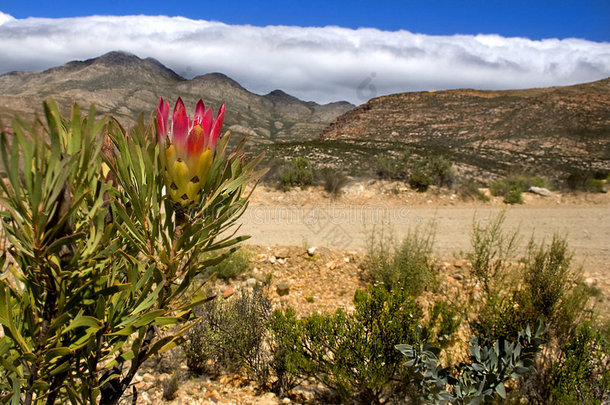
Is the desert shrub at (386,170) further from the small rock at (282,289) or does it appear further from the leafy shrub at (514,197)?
the small rock at (282,289)

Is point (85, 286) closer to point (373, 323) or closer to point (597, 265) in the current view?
point (373, 323)

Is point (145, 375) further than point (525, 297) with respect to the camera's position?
No

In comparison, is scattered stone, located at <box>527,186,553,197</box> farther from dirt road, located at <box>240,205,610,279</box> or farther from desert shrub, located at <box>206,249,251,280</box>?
desert shrub, located at <box>206,249,251,280</box>

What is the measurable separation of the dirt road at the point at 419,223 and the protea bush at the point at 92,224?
4.71 meters

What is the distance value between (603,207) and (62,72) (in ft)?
544

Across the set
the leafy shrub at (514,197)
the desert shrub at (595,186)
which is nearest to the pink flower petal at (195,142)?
the leafy shrub at (514,197)

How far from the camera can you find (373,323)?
8.36 feet

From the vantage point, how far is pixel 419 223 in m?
7.51

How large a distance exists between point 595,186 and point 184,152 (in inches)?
520

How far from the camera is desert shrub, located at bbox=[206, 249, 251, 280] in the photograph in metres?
4.54

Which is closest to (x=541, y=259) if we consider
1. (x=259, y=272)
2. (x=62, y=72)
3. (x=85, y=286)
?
(x=259, y=272)

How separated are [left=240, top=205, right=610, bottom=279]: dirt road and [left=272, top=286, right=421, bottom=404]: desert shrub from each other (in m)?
3.00

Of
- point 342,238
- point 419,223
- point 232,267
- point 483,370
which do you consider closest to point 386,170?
point 419,223

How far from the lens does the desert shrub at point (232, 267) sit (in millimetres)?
4543
